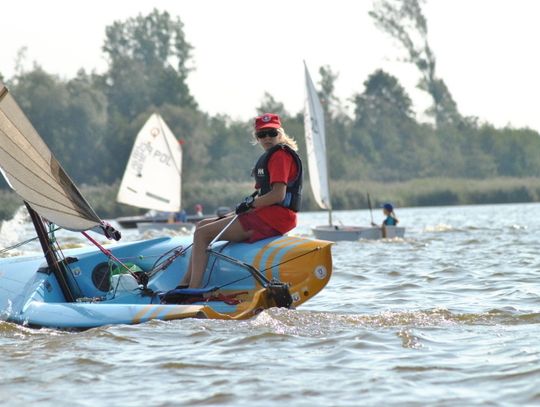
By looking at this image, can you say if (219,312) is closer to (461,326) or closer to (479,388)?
(461,326)

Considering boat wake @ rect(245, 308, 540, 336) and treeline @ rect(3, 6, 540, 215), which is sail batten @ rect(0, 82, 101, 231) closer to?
boat wake @ rect(245, 308, 540, 336)

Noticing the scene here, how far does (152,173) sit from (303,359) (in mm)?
20506

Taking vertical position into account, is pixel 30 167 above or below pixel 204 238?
above

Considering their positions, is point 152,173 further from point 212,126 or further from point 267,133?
point 212,126

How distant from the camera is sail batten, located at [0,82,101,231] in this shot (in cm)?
684

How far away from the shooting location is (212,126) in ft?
228

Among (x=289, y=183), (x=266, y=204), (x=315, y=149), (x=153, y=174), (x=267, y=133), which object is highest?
(x=315, y=149)

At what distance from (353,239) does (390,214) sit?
93cm

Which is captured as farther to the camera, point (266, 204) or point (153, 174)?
point (153, 174)

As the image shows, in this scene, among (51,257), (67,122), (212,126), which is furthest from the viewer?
(212,126)

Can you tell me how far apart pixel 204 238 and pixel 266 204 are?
466 millimetres

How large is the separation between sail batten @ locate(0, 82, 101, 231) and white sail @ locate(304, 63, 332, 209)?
1546 cm

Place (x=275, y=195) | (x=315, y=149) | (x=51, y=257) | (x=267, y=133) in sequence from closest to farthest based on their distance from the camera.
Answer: (x=275, y=195) → (x=267, y=133) → (x=51, y=257) → (x=315, y=149)

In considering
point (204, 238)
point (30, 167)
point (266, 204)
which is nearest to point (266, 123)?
point (266, 204)
